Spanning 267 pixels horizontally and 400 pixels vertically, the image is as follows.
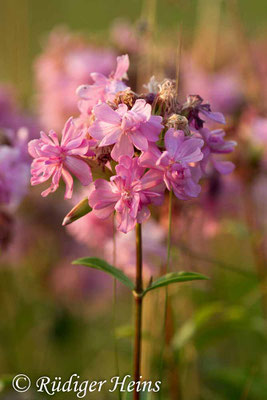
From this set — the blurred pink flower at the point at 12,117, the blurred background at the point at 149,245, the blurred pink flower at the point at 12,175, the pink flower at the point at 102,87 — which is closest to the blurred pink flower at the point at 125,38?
the blurred background at the point at 149,245

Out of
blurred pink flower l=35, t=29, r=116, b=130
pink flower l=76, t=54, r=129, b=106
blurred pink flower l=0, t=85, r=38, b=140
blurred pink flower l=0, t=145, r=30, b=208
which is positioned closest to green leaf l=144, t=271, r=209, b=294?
pink flower l=76, t=54, r=129, b=106

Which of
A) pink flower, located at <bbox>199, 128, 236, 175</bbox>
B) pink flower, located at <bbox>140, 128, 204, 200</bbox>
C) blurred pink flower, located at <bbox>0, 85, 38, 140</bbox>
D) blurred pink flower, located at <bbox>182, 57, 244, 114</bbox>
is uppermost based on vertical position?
blurred pink flower, located at <bbox>182, 57, 244, 114</bbox>

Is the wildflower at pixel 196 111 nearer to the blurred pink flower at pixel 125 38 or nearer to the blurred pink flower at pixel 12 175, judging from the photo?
the blurred pink flower at pixel 12 175

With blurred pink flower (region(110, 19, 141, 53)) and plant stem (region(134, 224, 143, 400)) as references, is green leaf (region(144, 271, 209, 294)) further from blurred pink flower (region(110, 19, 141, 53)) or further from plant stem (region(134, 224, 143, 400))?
blurred pink flower (region(110, 19, 141, 53))

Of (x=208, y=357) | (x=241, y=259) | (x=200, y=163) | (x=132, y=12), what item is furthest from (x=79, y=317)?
(x=132, y=12)

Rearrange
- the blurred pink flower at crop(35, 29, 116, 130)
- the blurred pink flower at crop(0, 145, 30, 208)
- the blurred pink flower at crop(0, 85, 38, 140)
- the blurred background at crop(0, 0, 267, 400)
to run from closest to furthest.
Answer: the blurred pink flower at crop(0, 145, 30, 208)
the blurred background at crop(0, 0, 267, 400)
the blurred pink flower at crop(0, 85, 38, 140)
the blurred pink flower at crop(35, 29, 116, 130)

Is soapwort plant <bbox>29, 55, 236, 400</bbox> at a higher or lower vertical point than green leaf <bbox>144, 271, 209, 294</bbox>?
higher

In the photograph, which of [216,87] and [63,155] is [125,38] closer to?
[216,87]
